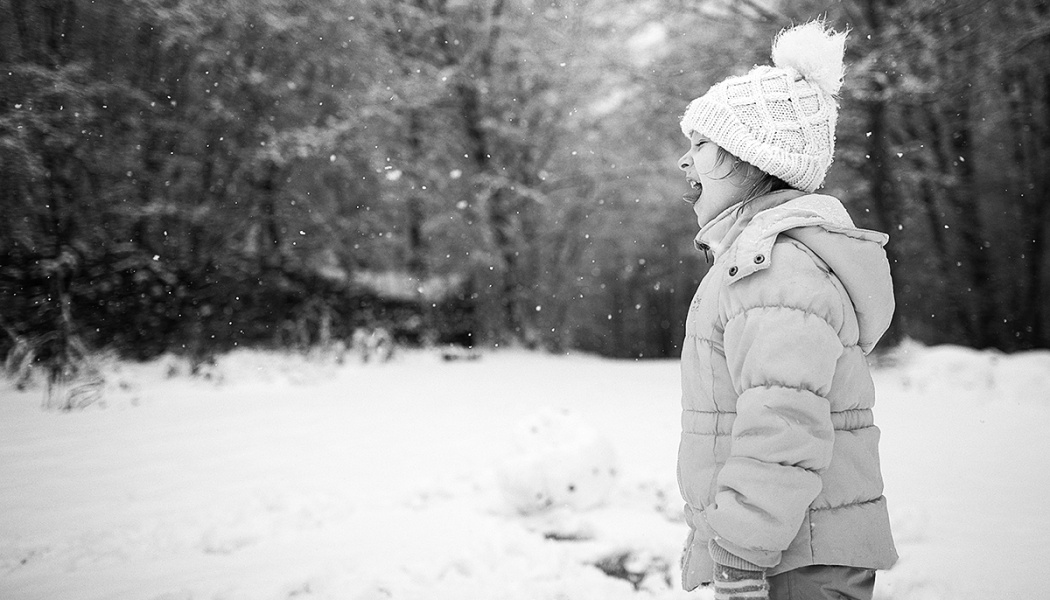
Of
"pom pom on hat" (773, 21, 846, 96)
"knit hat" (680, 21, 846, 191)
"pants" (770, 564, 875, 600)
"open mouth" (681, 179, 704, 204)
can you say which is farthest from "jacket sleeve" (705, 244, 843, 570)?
"pom pom on hat" (773, 21, 846, 96)

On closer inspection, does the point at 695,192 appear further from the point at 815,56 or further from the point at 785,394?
the point at 785,394

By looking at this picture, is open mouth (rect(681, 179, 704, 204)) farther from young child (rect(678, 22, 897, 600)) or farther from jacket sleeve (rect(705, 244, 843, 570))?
jacket sleeve (rect(705, 244, 843, 570))

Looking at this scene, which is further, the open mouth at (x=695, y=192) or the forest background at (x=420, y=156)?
the forest background at (x=420, y=156)

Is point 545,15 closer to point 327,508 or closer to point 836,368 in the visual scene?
point 327,508

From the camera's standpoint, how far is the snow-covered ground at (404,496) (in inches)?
113

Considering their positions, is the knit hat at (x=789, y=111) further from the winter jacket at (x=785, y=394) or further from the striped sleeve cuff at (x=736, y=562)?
the striped sleeve cuff at (x=736, y=562)

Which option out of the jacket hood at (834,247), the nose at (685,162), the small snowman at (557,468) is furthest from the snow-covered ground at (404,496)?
the nose at (685,162)

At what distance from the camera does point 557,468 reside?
12.1 ft

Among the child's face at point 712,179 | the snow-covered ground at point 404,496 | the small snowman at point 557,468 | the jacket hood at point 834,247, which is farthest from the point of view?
the small snowman at point 557,468

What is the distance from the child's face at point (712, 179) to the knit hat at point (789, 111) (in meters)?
0.06

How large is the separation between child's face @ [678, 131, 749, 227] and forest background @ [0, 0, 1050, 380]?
7209 millimetres

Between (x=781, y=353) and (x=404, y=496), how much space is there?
11.2ft

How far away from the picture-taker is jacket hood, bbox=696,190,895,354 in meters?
1.33

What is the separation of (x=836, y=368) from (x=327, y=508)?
11.3ft
